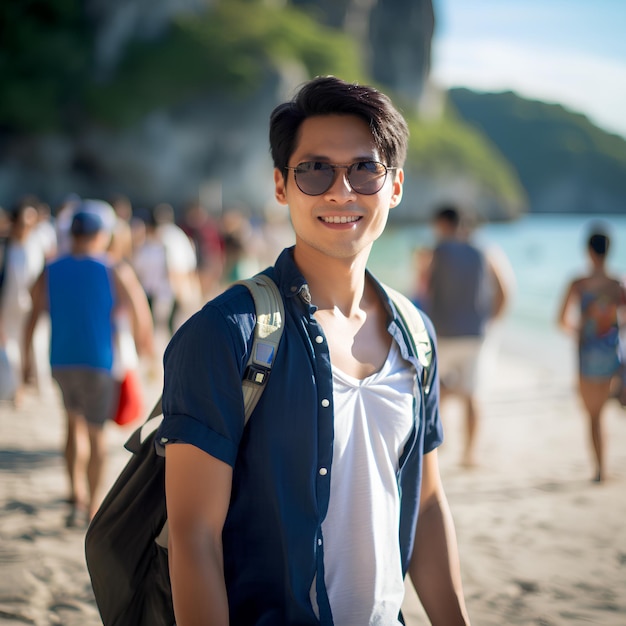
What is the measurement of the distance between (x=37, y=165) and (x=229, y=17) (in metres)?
15.5

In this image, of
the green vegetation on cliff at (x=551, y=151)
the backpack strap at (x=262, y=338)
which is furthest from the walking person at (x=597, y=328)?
the green vegetation on cliff at (x=551, y=151)

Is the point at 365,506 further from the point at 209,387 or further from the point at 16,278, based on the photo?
the point at 16,278

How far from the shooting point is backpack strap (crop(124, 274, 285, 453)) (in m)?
1.50

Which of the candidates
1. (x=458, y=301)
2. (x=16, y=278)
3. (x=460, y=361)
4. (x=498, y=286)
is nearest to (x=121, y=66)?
(x=16, y=278)

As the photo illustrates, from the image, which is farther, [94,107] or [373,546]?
[94,107]

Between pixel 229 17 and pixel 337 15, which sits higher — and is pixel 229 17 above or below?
below

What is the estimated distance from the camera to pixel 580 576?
13.7 ft

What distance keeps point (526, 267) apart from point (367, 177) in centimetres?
4986

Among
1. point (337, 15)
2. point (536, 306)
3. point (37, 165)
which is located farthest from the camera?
point (337, 15)

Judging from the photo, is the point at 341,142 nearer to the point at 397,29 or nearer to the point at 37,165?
the point at 37,165

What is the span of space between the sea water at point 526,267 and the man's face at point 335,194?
425cm

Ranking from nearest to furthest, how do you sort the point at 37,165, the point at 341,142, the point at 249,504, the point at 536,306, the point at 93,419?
the point at 249,504, the point at 341,142, the point at 93,419, the point at 536,306, the point at 37,165

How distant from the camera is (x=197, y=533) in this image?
1.44 metres

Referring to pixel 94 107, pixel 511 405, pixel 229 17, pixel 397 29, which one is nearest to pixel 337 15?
pixel 397 29
